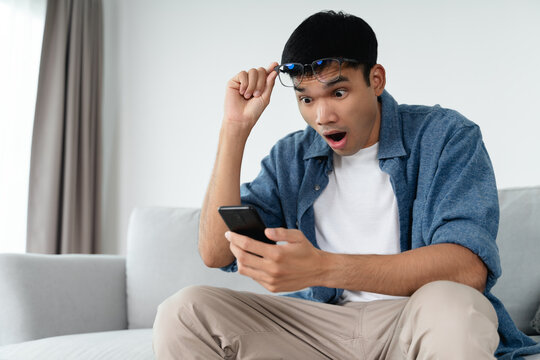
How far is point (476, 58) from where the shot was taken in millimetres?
2596

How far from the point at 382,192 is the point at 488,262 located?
0.36 m

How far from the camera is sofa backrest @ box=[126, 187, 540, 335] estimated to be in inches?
70.2

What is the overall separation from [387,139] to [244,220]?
56cm

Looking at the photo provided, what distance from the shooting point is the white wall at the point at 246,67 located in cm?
252

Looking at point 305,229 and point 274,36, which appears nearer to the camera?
point 305,229

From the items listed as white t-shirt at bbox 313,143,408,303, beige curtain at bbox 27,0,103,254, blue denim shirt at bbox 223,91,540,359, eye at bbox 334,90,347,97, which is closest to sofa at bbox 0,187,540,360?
blue denim shirt at bbox 223,91,540,359

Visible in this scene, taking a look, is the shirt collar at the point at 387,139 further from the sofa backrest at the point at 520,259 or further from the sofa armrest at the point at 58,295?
the sofa armrest at the point at 58,295

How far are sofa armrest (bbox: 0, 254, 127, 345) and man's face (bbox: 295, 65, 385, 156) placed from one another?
108cm

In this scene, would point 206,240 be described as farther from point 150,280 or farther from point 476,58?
point 476,58

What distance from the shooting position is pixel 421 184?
1342mm

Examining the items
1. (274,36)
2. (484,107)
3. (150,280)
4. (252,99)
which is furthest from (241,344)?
(274,36)

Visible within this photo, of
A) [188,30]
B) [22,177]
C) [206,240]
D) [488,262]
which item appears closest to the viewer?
[488,262]

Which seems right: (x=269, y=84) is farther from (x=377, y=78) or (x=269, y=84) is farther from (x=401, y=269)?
(x=401, y=269)

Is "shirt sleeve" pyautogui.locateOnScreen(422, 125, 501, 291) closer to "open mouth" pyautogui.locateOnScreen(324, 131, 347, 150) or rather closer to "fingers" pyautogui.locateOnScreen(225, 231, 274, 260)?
"open mouth" pyautogui.locateOnScreen(324, 131, 347, 150)
